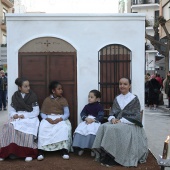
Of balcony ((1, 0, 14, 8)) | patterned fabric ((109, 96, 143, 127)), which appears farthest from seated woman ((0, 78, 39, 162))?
balcony ((1, 0, 14, 8))

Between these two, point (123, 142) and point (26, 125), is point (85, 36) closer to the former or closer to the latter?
point (26, 125)

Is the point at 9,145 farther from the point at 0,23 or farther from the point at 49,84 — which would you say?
the point at 0,23

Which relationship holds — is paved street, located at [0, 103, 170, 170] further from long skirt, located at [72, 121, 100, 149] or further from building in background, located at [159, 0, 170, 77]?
building in background, located at [159, 0, 170, 77]

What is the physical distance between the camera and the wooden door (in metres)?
6.71

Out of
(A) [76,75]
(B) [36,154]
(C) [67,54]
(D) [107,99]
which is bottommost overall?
(B) [36,154]

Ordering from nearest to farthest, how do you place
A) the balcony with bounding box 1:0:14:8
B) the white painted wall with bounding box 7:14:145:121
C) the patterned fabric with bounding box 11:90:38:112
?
the patterned fabric with bounding box 11:90:38:112, the white painted wall with bounding box 7:14:145:121, the balcony with bounding box 1:0:14:8

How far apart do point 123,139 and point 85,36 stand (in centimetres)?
225

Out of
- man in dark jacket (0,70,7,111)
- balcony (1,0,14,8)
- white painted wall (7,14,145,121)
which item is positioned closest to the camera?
white painted wall (7,14,145,121)

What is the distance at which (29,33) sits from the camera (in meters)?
6.68

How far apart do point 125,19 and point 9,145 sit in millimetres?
3209

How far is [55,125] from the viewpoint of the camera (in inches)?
237

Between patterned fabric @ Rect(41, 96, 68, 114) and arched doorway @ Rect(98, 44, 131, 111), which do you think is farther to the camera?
arched doorway @ Rect(98, 44, 131, 111)

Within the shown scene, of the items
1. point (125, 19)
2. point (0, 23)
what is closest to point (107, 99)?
point (125, 19)

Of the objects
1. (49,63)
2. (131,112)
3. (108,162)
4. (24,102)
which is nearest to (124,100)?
(131,112)
